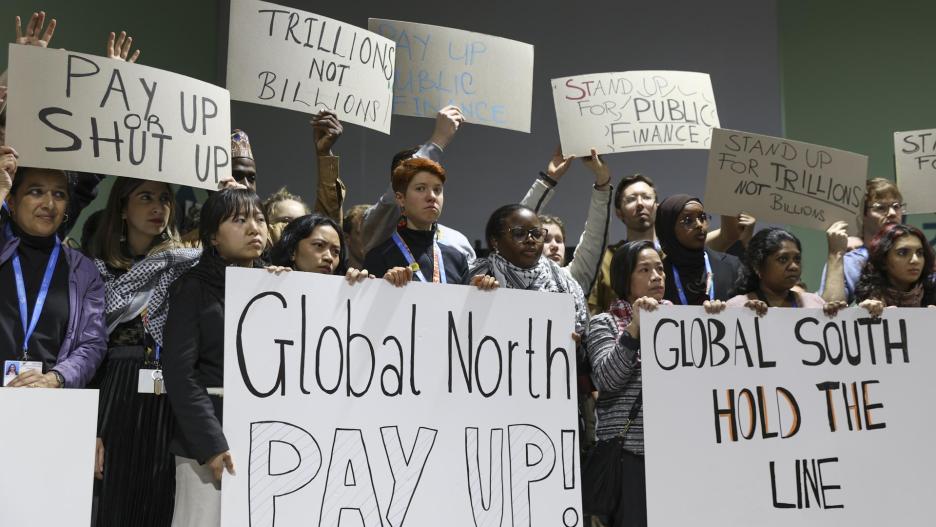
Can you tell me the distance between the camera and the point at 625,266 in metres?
3.59

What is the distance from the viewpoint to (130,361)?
3.16m

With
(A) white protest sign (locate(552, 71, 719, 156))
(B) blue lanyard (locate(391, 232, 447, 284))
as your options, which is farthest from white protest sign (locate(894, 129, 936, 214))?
(B) blue lanyard (locate(391, 232, 447, 284))

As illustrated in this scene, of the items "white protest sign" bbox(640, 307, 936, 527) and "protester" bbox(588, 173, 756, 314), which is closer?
"white protest sign" bbox(640, 307, 936, 527)

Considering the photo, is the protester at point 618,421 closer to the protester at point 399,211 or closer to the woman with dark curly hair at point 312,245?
the protester at point 399,211

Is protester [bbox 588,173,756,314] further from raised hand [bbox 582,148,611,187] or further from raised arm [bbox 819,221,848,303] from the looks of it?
raised arm [bbox 819,221,848,303]

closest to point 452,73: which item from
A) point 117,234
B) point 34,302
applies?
point 117,234

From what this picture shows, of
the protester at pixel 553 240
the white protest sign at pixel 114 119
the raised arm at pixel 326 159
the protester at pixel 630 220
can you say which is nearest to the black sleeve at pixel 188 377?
the white protest sign at pixel 114 119

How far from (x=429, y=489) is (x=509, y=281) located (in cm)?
84

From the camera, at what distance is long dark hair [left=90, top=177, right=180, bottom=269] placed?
10.9 ft

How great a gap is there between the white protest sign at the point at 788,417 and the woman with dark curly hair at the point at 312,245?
1.00 meters

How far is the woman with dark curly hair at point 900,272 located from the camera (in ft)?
13.1

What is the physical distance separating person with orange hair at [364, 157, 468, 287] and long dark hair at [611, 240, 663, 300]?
1.90ft

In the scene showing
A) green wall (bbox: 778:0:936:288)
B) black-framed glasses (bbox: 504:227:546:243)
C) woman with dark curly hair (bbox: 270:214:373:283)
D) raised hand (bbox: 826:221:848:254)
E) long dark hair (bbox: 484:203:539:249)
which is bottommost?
woman with dark curly hair (bbox: 270:214:373:283)

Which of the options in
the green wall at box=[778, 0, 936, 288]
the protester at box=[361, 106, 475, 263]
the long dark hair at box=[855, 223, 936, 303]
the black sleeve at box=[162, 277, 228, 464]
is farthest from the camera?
the green wall at box=[778, 0, 936, 288]
